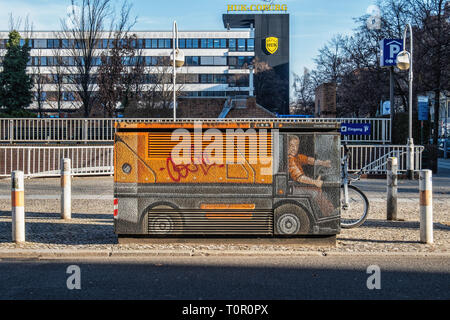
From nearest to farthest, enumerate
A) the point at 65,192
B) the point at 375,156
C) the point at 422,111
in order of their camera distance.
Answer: the point at 65,192 < the point at 375,156 < the point at 422,111

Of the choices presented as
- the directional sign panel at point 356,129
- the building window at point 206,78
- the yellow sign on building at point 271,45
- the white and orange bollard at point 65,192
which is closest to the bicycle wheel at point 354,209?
the white and orange bollard at point 65,192

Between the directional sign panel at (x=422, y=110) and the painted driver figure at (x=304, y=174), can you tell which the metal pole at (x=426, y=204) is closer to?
the painted driver figure at (x=304, y=174)

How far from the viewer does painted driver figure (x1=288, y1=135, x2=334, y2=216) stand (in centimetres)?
727

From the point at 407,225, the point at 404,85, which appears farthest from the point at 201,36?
the point at 407,225

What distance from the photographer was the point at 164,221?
736 cm

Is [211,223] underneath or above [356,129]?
underneath

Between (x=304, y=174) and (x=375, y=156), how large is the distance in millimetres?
15307

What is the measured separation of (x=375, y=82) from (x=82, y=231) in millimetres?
35329

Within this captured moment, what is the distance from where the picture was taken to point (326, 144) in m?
7.29

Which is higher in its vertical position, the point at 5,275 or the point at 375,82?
the point at 375,82

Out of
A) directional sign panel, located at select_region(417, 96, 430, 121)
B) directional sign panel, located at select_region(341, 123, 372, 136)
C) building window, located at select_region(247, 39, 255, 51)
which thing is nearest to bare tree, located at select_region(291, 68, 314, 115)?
building window, located at select_region(247, 39, 255, 51)

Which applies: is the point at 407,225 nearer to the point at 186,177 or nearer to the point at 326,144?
the point at 326,144

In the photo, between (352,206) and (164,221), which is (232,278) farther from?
(352,206)

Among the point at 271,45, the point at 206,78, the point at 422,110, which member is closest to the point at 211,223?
the point at 422,110
